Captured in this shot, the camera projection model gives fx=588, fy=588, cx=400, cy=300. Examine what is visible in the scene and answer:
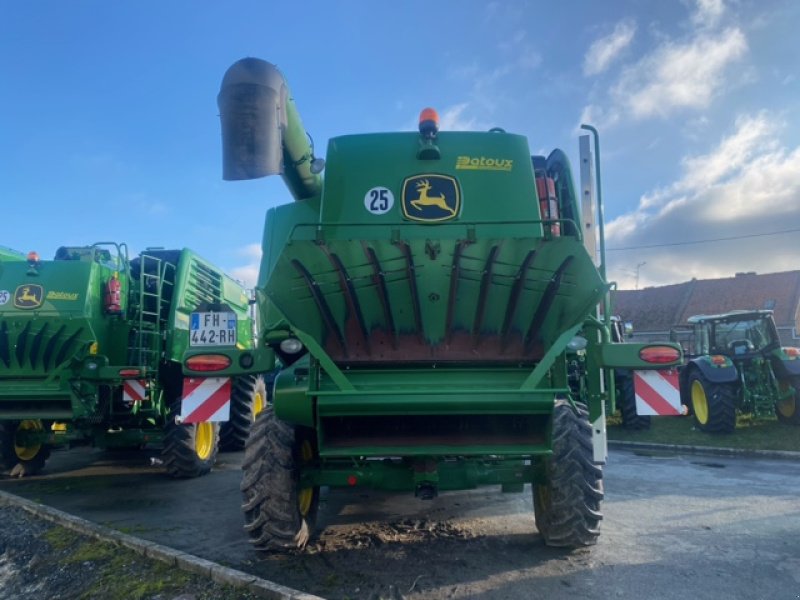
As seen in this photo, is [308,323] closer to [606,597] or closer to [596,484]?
[596,484]

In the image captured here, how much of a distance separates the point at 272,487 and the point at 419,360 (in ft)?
4.41

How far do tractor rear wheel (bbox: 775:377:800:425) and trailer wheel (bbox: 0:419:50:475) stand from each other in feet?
41.5

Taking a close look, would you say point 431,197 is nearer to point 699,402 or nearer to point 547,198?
point 547,198

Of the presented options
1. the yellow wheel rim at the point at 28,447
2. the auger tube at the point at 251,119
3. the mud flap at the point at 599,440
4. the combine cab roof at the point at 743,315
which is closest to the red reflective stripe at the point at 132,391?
the yellow wheel rim at the point at 28,447

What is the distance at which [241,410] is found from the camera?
364 inches

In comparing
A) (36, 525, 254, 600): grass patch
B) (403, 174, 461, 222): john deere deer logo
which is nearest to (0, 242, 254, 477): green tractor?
(36, 525, 254, 600): grass patch

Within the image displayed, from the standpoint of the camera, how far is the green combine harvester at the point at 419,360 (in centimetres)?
383

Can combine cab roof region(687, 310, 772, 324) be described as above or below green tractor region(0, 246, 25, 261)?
below

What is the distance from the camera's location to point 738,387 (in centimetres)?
1180

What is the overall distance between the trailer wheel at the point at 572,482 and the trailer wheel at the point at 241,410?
212 inches

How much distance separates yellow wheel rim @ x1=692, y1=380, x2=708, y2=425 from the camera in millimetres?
11633

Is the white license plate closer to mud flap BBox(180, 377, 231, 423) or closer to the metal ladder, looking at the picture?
mud flap BBox(180, 377, 231, 423)

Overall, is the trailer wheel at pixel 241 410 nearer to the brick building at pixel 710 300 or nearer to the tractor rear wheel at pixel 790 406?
the tractor rear wheel at pixel 790 406

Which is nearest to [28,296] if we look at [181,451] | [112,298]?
[112,298]
